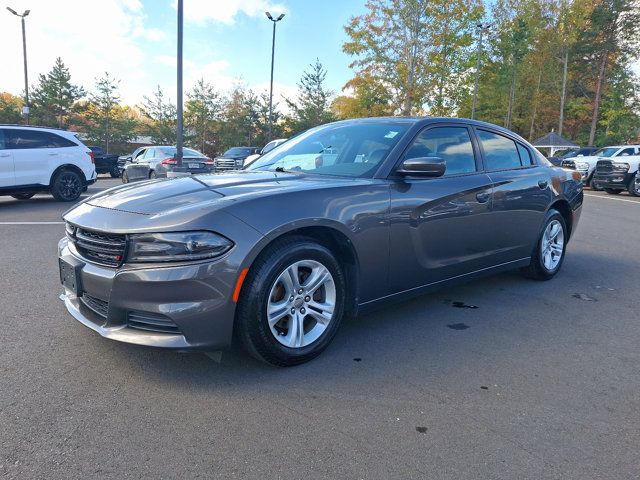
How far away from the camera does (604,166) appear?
61.8 feet

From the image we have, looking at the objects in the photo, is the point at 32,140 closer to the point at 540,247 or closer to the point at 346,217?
the point at 346,217

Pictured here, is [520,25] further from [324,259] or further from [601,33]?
[324,259]

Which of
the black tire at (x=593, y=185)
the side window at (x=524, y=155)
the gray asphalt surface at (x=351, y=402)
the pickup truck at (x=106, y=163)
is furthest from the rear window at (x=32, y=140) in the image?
the black tire at (x=593, y=185)

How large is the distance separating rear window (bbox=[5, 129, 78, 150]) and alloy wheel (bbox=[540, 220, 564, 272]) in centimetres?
1046

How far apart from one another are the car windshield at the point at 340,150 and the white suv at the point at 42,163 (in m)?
8.41

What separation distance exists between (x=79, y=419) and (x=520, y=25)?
146 ft

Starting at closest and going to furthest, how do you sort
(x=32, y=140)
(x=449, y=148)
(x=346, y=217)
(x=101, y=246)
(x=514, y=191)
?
(x=101, y=246)
(x=346, y=217)
(x=449, y=148)
(x=514, y=191)
(x=32, y=140)

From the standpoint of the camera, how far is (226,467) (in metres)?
2.02

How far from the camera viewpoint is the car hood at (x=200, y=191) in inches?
107

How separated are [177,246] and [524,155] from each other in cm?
375

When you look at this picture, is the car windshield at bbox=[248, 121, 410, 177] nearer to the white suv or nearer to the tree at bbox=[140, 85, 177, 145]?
the white suv

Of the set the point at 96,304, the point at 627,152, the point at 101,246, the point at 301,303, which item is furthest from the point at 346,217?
the point at 627,152

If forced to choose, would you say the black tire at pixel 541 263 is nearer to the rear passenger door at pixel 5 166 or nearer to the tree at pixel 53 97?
the rear passenger door at pixel 5 166

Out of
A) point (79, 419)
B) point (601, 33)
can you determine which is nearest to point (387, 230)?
point (79, 419)
